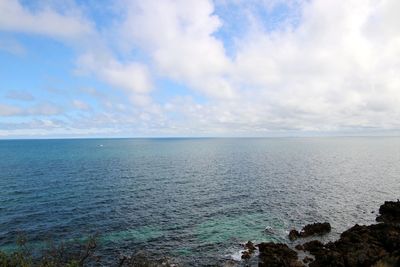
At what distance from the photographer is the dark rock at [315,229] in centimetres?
5196

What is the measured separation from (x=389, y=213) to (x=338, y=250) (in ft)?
91.0

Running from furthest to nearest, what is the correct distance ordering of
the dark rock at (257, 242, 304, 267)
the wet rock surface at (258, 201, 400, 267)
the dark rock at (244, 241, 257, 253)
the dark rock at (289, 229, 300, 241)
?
1. the dark rock at (289, 229, 300, 241)
2. the dark rock at (244, 241, 257, 253)
3. the dark rock at (257, 242, 304, 267)
4. the wet rock surface at (258, 201, 400, 267)

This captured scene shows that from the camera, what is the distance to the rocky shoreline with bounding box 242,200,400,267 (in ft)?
129

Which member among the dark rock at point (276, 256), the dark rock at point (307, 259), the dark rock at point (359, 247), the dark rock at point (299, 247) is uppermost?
the dark rock at point (359, 247)

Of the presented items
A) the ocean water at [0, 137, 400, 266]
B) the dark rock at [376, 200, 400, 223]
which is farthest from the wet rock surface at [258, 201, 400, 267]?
the dark rock at [376, 200, 400, 223]

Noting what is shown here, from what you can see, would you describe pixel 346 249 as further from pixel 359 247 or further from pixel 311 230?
pixel 311 230

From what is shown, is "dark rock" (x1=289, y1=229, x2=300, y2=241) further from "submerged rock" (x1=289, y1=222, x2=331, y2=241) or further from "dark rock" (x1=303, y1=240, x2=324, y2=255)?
"dark rock" (x1=303, y1=240, x2=324, y2=255)

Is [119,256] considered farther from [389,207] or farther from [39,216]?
[389,207]

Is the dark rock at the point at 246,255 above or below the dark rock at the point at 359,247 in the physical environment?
below

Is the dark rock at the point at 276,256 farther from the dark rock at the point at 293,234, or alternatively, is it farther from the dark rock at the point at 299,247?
the dark rock at the point at 293,234

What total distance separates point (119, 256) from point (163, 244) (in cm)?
749

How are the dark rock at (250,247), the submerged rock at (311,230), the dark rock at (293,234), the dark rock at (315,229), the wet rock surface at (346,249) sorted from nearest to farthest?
the wet rock surface at (346,249), the dark rock at (250,247), the dark rock at (293,234), the submerged rock at (311,230), the dark rock at (315,229)

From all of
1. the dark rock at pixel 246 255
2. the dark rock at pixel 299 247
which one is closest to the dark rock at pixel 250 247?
the dark rock at pixel 246 255

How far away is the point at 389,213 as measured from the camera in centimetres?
6362
